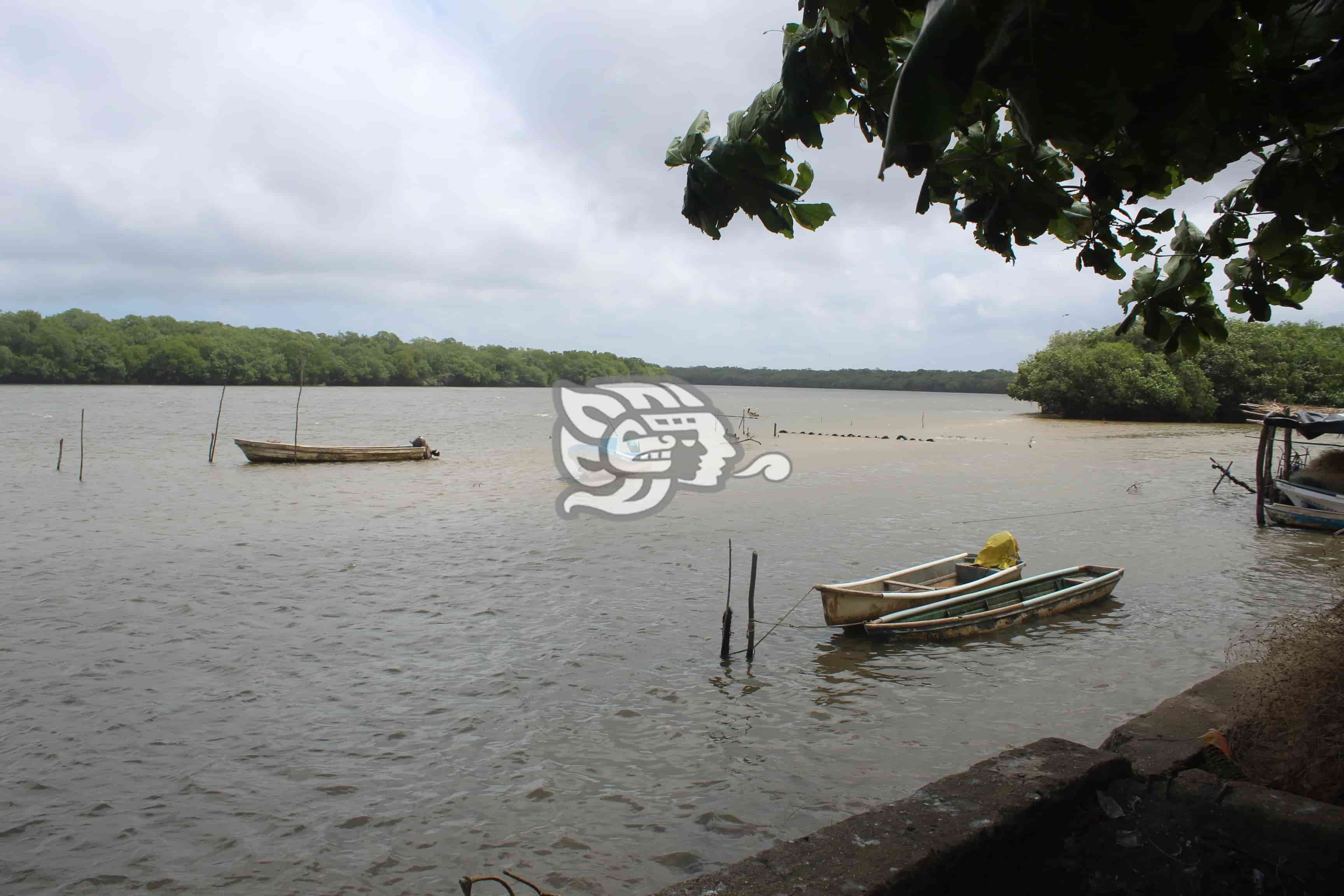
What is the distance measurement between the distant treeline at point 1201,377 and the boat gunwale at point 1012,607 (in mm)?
49699

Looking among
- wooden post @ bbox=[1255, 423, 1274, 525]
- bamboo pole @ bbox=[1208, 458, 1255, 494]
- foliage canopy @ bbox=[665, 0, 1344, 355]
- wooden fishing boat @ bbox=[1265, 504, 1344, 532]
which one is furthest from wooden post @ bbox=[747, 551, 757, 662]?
bamboo pole @ bbox=[1208, 458, 1255, 494]

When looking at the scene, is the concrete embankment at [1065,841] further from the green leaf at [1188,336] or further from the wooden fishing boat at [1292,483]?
the wooden fishing boat at [1292,483]

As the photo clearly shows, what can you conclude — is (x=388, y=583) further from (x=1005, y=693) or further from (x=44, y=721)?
(x=1005, y=693)

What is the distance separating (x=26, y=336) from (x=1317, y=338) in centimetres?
12444

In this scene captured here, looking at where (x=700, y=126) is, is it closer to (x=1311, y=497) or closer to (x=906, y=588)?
(x=906, y=588)

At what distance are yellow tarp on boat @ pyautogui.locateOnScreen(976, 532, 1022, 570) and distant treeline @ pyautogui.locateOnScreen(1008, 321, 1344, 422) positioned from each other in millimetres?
50499

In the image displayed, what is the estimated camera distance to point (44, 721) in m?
8.57

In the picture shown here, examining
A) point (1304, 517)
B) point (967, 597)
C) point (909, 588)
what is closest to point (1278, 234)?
point (967, 597)

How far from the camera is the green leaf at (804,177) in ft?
12.8

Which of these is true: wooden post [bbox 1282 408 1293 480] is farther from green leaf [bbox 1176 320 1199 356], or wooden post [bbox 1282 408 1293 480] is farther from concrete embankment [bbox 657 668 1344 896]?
concrete embankment [bbox 657 668 1344 896]

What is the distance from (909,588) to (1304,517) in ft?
42.1

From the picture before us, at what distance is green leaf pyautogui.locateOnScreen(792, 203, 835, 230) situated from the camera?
3697 millimetres

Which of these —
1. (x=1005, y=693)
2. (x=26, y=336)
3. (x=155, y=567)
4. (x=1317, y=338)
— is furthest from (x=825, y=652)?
(x=26, y=336)

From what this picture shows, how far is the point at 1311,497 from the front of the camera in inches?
730
